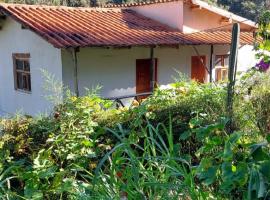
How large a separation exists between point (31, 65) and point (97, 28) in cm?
224

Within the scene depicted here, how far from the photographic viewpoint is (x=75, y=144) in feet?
10.0

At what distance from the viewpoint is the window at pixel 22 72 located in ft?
37.0

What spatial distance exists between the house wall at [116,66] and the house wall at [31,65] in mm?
616

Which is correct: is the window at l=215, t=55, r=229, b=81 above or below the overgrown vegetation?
below

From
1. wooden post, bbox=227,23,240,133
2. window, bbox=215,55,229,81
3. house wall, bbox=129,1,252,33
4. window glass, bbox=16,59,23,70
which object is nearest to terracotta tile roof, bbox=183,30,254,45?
house wall, bbox=129,1,252,33

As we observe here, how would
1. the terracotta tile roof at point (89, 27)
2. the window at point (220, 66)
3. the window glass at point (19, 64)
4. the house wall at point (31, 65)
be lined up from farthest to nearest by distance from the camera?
1. the window at point (220, 66)
2. the window glass at point (19, 64)
3. the house wall at point (31, 65)
4. the terracotta tile roof at point (89, 27)

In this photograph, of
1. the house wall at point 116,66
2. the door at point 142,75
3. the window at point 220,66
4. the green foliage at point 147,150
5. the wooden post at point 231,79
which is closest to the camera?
the green foliage at point 147,150

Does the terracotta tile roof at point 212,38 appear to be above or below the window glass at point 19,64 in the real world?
above

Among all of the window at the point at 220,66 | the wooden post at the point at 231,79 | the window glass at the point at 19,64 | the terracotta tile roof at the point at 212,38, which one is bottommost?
the window at the point at 220,66

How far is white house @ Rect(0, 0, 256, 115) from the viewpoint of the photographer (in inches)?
390

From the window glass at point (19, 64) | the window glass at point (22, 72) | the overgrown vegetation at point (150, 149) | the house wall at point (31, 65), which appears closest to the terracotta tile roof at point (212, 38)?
the house wall at point (31, 65)

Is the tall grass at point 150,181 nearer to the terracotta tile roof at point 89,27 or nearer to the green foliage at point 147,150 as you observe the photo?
the green foliage at point 147,150

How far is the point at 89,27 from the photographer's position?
10.7 m

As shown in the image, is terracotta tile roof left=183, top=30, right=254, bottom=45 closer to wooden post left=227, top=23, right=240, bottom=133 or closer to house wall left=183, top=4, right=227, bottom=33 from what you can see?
house wall left=183, top=4, right=227, bottom=33
